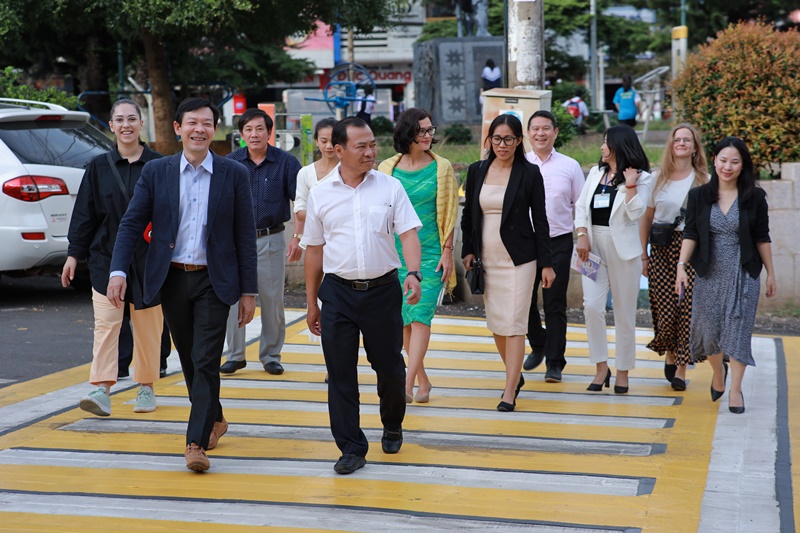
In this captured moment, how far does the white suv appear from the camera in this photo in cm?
1074

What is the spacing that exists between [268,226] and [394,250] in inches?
103

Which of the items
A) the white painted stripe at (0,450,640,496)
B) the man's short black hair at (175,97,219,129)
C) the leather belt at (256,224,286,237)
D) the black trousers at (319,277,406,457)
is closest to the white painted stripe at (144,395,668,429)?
the white painted stripe at (0,450,640,496)

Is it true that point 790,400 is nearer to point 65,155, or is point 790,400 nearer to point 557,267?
point 557,267

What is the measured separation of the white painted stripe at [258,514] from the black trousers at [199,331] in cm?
58

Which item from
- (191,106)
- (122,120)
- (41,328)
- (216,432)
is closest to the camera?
(191,106)

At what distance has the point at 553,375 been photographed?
26.6 ft

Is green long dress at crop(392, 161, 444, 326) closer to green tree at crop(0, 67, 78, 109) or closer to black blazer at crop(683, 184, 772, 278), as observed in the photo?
black blazer at crop(683, 184, 772, 278)

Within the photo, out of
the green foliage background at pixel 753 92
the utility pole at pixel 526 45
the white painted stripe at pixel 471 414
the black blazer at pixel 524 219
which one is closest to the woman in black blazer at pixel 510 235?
the black blazer at pixel 524 219

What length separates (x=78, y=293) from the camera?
1226 centimetres

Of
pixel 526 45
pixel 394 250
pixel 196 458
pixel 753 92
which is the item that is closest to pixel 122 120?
pixel 394 250

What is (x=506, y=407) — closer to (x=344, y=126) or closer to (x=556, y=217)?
(x=556, y=217)

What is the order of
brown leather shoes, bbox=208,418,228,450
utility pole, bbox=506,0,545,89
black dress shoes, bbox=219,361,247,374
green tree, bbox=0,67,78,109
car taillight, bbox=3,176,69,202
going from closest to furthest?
brown leather shoes, bbox=208,418,228,450 → black dress shoes, bbox=219,361,247,374 → car taillight, bbox=3,176,69,202 → utility pole, bbox=506,0,545,89 → green tree, bbox=0,67,78,109

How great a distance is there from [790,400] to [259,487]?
3.89m

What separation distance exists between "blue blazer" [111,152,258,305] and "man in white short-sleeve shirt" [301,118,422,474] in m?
0.35
